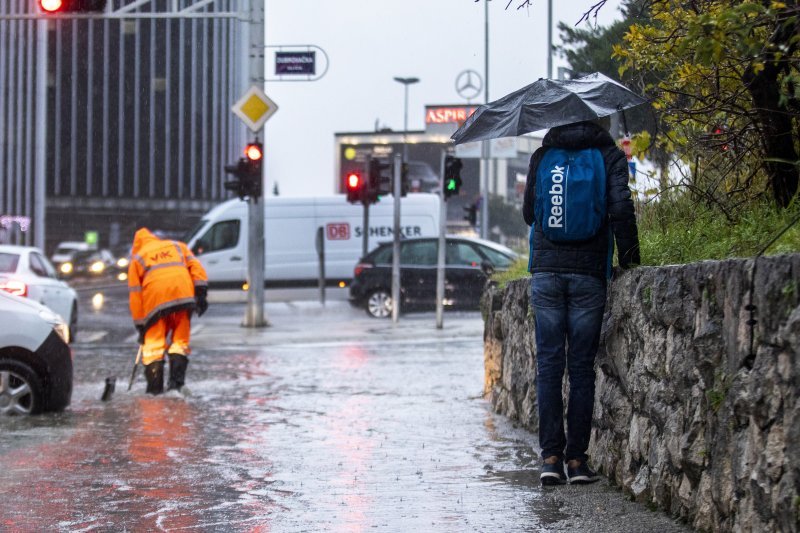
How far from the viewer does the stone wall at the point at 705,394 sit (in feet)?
14.6

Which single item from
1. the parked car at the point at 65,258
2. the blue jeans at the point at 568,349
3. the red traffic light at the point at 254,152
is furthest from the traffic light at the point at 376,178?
the parked car at the point at 65,258

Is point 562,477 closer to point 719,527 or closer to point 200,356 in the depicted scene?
point 719,527

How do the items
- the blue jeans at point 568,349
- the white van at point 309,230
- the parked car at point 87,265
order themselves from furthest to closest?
the parked car at point 87,265 → the white van at point 309,230 → the blue jeans at point 568,349

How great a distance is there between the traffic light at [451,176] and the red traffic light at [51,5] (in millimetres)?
8183

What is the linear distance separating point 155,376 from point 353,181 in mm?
15827

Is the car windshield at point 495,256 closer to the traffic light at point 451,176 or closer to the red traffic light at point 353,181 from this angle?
the traffic light at point 451,176

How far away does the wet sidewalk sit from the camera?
20.0ft

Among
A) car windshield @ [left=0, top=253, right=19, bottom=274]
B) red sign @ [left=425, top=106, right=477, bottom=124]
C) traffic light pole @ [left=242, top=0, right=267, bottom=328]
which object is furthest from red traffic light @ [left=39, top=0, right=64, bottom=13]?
red sign @ [left=425, top=106, right=477, bottom=124]

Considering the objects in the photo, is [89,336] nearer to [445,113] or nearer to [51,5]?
[51,5]

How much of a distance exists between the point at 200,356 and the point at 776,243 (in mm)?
12833

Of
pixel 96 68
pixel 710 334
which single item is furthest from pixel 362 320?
pixel 96 68

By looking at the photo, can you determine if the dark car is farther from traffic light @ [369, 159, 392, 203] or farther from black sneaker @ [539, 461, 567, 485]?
black sneaker @ [539, 461, 567, 485]

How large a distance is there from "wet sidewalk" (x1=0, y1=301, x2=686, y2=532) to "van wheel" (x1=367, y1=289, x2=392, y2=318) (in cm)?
1156

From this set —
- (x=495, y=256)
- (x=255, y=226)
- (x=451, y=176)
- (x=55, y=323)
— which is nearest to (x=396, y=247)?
(x=451, y=176)
